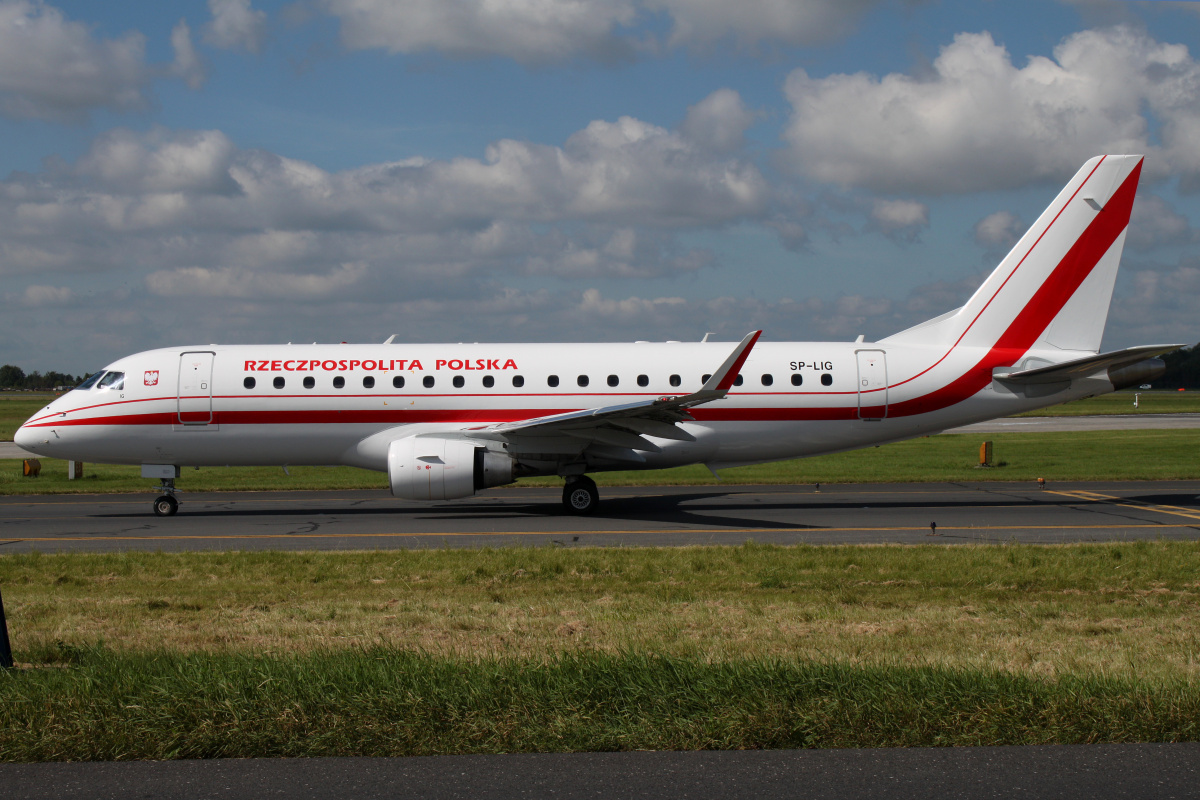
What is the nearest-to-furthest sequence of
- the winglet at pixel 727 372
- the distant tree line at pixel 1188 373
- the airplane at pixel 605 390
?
the winglet at pixel 727 372 → the airplane at pixel 605 390 → the distant tree line at pixel 1188 373

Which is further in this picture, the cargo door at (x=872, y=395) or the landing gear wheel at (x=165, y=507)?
the cargo door at (x=872, y=395)

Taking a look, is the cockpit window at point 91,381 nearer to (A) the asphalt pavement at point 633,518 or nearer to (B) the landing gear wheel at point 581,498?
(A) the asphalt pavement at point 633,518

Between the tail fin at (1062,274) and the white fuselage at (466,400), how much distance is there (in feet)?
2.50

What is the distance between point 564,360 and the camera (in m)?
20.8

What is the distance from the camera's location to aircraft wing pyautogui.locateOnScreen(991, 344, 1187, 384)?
18844 millimetres

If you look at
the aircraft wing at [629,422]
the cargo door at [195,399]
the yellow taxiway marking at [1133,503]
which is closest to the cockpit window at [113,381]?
the cargo door at [195,399]

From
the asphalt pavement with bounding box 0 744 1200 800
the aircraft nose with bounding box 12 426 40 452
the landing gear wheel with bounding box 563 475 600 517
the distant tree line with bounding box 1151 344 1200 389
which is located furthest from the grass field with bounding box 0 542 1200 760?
the distant tree line with bounding box 1151 344 1200 389

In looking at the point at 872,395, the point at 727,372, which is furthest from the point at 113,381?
the point at 872,395

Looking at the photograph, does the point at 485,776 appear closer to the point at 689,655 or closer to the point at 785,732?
the point at 785,732

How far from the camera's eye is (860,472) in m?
29.7

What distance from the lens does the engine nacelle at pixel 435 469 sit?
1834 cm

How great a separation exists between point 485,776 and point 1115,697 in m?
3.87

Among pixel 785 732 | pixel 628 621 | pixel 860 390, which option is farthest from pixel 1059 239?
pixel 785 732

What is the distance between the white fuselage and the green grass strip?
13.5 m
